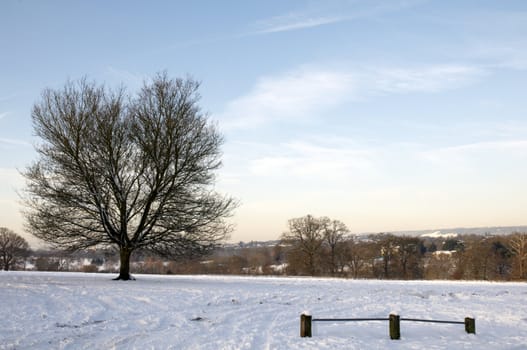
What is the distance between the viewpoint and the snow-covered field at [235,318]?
400 inches

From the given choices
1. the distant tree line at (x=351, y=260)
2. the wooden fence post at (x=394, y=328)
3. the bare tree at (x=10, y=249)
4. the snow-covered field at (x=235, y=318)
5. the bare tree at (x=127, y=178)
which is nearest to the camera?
the snow-covered field at (x=235, y=318)

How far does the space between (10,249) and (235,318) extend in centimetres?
5048

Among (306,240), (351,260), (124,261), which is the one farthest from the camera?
(351,260)

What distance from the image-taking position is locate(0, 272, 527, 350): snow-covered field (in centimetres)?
1017

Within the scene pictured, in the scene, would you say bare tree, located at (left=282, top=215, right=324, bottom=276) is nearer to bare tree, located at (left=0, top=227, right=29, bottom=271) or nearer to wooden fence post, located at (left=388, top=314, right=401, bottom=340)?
bare tree, located at (left=0, top=227, right=29, bottom=271)

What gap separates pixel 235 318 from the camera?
520 inches

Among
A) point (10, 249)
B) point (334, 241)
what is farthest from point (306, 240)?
point (10, 249)

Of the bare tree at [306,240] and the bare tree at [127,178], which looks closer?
the bare tree at [127,178]

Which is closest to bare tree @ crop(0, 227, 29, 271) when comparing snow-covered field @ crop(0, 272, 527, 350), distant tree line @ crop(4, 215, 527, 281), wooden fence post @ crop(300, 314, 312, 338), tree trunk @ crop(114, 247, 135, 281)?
distant tree line @ crop(4, 215, 527, 281)

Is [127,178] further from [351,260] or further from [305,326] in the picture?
[351,260]

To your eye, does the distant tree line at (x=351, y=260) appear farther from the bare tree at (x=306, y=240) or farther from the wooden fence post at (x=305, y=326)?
the wooden fence post at (x=305, y=326)

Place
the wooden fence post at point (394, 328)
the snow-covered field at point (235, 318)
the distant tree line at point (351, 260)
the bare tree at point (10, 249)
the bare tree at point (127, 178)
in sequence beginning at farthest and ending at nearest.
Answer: the distant tree line at point (351, 260), the bare tree at point (10, 249), the bare tree at point (127, 178), the wooden fence post at point (394, 328), the snow-covered field at point (235, 318)

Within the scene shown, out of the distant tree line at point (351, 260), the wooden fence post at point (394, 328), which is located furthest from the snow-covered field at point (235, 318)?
the distant tree line at point (351, 260)

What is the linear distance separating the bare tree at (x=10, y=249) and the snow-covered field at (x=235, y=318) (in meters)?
39.2
